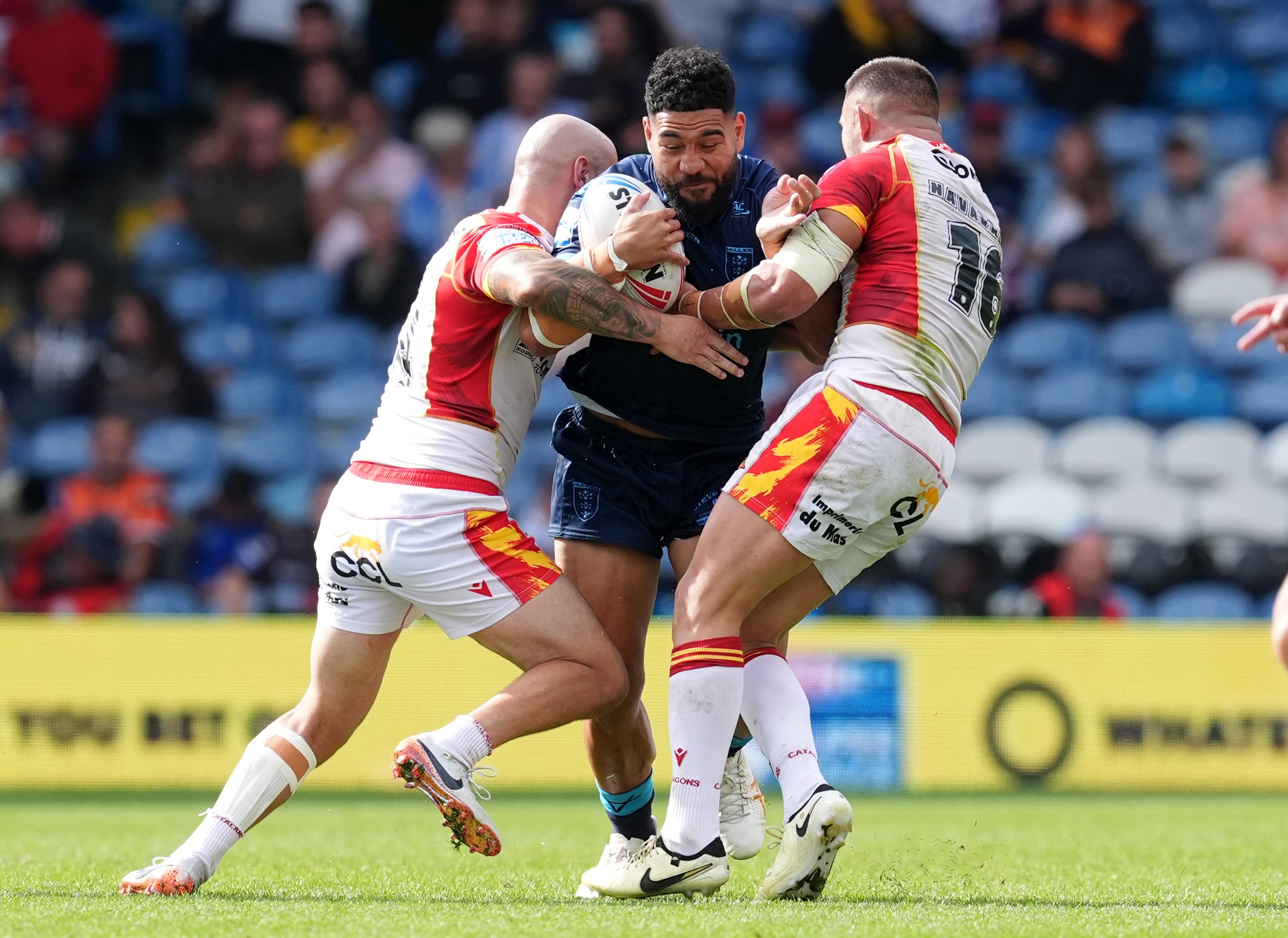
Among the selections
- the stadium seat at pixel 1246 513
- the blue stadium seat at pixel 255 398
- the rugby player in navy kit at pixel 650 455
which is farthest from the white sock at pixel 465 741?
the blue stadium seat at pixel 255 398

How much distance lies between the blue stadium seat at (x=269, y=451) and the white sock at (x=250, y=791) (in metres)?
8.68

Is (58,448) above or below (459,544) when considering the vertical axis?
below

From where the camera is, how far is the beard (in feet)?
17.0

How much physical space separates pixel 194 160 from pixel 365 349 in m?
2.76

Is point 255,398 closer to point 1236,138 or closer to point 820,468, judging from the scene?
point 1236,138

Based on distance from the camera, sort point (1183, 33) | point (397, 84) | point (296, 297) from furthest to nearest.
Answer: point (397, 84) < point (1183, 33) < point (296, 297)

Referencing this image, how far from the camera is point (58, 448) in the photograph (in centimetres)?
1345

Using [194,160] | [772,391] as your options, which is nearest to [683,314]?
[772,391]

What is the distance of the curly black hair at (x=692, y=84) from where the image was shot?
5.02 metres

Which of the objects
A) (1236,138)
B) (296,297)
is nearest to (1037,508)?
(1236,138)

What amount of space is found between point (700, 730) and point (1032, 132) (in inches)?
450

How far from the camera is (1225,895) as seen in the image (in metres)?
5.00

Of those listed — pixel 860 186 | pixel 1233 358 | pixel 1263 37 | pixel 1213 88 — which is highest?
pixel 1263 37

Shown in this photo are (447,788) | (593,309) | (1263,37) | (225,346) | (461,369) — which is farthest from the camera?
(1263,37)
